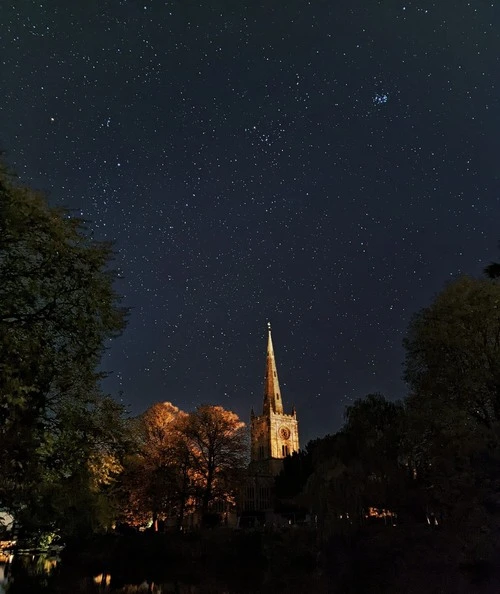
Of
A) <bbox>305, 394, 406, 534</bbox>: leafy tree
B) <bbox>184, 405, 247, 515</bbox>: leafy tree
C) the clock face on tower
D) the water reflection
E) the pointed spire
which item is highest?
the pointed spire

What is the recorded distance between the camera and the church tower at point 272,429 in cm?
14688

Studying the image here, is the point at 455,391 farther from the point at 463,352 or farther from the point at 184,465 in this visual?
the point at 184,465

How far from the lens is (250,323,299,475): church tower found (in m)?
147

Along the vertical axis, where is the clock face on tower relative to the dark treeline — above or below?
above

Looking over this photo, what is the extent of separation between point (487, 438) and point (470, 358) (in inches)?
282

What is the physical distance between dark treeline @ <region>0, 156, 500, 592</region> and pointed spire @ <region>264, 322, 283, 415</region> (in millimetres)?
100169

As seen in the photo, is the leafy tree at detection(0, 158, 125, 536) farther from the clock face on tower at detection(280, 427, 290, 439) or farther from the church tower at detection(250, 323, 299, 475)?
the clock face on tower at detection(280, 427, 290, 439)

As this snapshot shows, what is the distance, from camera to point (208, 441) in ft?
184

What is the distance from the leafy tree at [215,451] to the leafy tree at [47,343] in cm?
4301

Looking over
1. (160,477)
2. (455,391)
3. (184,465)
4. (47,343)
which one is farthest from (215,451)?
(47,343)

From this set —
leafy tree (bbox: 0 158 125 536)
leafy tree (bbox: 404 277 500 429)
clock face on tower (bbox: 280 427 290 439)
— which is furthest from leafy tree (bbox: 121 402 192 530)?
clock face on tower (bbox: 280 427 290 439)

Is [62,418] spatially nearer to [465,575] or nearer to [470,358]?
[465,575]

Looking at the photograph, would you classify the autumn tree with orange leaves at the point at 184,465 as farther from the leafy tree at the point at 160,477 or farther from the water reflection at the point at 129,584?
the water reflection at the point at 129,584

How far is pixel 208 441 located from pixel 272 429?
96604 mm
